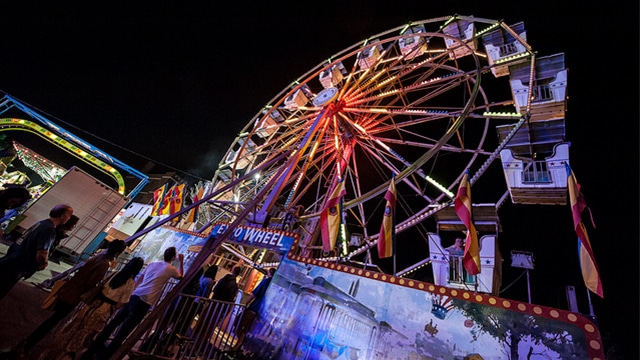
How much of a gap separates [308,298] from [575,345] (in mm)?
4724

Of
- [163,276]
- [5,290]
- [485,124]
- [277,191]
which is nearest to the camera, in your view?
[5,290]

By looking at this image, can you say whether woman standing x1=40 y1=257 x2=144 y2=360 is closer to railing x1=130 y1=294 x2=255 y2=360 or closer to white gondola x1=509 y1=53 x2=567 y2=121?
railing x1=130 y1=294 x2=255 y2=360

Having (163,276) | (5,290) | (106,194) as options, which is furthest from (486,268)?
(106,194)

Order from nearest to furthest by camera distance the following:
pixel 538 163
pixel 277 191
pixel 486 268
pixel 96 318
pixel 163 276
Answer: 1. pixel 96 318
2. pixel 163 276
3. pixel 277 191
4. pixel 538 163
5. pixel 486 268

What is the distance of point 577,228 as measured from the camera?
18.2 ft

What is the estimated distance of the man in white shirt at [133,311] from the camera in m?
4.43

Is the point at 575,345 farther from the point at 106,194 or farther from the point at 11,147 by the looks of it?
the point at 11,147

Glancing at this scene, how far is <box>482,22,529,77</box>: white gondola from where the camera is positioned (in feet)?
29.1

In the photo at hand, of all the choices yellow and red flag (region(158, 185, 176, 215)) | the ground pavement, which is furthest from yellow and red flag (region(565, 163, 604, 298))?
yellow and red flag (region(158, 185, 176, 215))

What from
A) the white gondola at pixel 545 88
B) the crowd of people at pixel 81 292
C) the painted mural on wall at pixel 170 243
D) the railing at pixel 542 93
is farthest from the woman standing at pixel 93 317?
the railing at pixel 542 93

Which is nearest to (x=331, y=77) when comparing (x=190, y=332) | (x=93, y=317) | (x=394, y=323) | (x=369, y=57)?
(x=369, y=57)

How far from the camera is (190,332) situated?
229 inches

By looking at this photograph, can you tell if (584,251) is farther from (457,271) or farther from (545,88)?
(457,271)

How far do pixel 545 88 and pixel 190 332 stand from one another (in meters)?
12.5
